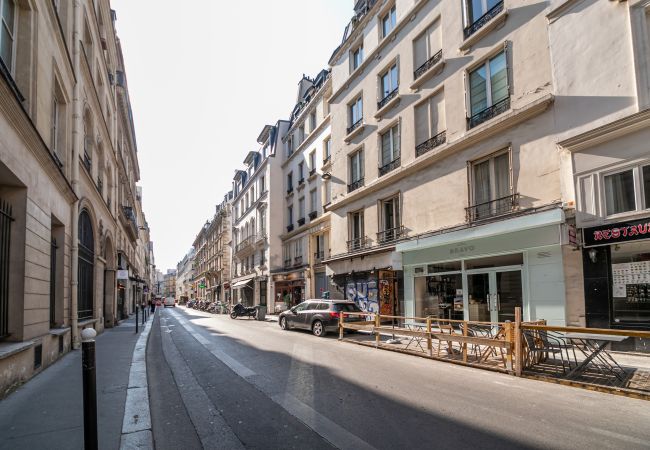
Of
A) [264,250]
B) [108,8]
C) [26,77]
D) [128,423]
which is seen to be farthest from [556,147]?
[264,250]

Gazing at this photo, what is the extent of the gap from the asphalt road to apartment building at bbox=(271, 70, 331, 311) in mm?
15742

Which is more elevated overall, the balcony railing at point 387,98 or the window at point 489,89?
the balcony railing at point 387,98

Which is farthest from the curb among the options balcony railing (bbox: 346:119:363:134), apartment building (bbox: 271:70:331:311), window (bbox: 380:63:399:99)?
apartment building (bbox: 271:70:331:311)

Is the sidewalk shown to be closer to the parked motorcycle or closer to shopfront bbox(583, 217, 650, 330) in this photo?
shopfront bbox(583, 217, 650, 330)

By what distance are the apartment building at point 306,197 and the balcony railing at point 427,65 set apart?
9.58 metres

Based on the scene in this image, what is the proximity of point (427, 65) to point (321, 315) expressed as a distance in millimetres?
10573

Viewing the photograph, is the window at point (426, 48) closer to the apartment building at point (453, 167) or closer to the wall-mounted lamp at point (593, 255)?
the apartment building at point (453, 167)

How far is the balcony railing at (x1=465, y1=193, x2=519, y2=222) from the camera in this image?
1219cm

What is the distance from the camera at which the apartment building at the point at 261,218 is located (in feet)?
110

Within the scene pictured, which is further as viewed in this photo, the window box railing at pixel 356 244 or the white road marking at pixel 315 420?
the window box railing at pixel 356 244

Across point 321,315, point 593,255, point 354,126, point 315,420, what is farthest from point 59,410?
point 354,126

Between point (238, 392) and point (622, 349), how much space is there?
8.49 metres

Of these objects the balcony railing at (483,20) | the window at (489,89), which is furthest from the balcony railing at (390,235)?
the balcony railing at (483,20)

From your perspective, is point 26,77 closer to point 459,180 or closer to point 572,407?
point 572,407
